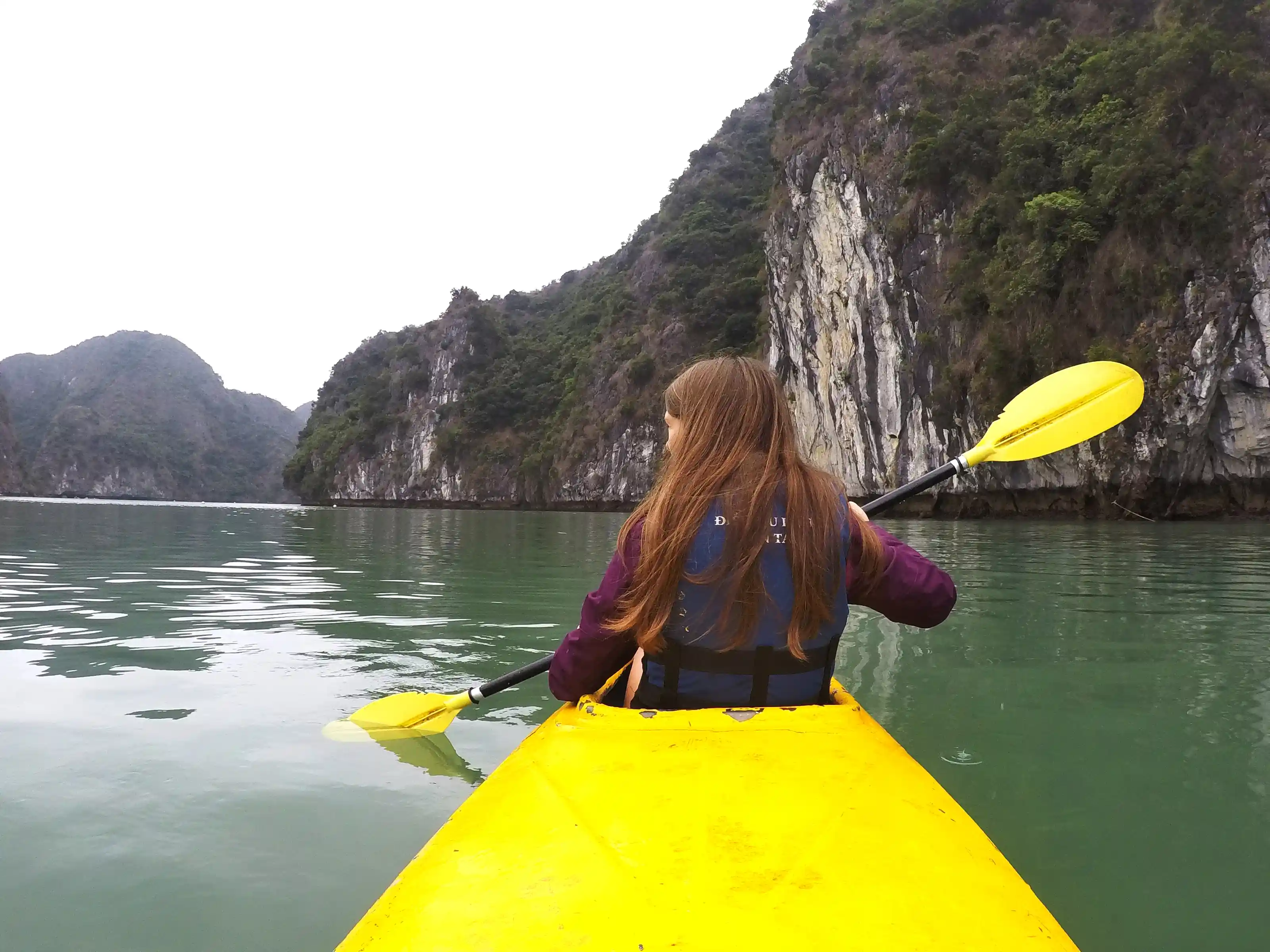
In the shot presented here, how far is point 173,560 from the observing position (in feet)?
37.1

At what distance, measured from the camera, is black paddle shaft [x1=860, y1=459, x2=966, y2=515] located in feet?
10.7

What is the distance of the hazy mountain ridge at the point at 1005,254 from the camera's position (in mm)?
19297

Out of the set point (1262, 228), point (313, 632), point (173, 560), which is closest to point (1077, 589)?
point (313, 632)

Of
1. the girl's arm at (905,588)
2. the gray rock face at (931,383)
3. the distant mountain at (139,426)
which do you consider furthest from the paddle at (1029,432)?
the distant mountain at (139,426)

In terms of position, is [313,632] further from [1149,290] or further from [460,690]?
[1149,290]

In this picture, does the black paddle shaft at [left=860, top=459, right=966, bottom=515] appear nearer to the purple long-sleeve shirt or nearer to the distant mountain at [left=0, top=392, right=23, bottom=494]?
the purple long-sleeve shirt

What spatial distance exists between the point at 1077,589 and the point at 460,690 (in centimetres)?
593

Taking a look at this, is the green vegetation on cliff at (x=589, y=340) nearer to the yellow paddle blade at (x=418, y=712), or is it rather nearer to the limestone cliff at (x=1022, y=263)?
the limestone cliff at (x=1022, y=263)

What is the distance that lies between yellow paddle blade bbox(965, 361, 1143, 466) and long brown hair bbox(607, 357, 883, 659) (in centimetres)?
198

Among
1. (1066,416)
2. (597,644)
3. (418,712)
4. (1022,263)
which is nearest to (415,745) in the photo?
(418,712)

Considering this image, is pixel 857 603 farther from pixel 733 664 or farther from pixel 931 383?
pixel 931 383

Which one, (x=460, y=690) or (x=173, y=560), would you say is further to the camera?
(x=173, y=560)

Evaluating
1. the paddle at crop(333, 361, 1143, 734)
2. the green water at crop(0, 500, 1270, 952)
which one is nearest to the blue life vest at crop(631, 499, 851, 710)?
the green water at crop(0, 500, 1270, 952)

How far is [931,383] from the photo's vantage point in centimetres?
2647
